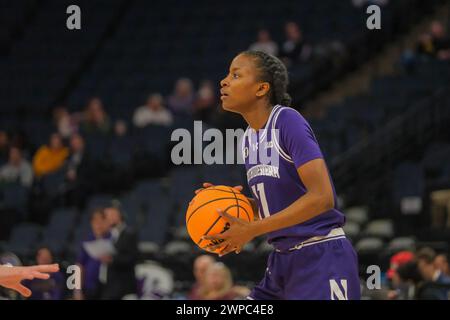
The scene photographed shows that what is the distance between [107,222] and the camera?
29.9 feet

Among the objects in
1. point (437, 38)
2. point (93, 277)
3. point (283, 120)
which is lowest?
point (93, 277)

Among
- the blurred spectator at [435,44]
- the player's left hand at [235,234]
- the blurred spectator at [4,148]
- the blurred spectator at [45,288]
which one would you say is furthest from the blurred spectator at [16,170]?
the player's left hand at [235,234]

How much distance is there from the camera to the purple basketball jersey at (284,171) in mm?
4230

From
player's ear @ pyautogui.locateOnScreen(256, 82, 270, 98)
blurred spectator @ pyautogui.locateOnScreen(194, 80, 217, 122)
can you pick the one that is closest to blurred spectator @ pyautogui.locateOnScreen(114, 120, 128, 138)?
blurred spectator @ pyautogui.locateOnScreen(194, 80, 217, 122)

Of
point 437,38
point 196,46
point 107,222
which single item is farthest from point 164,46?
point 107,222

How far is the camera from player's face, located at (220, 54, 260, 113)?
4.52 metres

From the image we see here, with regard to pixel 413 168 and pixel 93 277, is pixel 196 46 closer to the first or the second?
pixel 413 168

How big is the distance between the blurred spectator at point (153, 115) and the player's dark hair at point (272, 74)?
817 centimetres

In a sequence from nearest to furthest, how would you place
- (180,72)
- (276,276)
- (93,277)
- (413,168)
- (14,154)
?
1. (276,276)
2. (93,277)
3. (413,168)
4. (14,154)
5. (180,72)

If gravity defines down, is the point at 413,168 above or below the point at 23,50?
below

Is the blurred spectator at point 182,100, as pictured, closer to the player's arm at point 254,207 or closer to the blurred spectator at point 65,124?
the blurred spectator at point 65,124

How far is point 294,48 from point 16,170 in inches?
153

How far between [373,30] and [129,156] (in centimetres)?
367

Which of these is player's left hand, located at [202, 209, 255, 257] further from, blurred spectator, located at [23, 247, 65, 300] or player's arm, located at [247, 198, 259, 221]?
blurred spectator, located at [23, 247, 65, 300]
